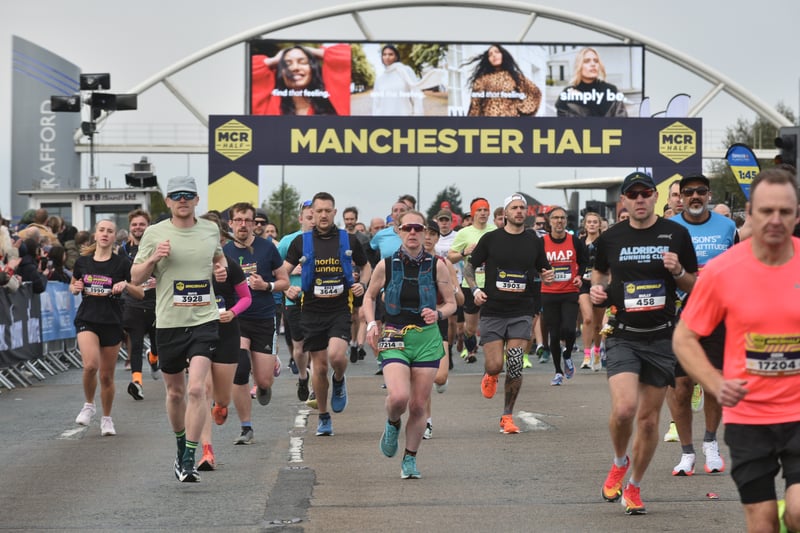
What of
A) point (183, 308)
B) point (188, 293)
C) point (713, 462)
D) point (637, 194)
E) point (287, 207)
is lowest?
point (713, 462)

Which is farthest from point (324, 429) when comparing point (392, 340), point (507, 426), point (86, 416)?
point (392, 340)

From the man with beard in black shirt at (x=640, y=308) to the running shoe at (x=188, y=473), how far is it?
2863 millimetres

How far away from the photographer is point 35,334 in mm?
19938

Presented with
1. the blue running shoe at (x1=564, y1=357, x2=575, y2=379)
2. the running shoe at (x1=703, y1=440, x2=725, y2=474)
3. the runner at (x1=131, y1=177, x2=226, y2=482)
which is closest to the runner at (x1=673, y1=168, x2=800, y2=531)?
the running shoe at (x1=703, y1=440, x2=725, y2=474)

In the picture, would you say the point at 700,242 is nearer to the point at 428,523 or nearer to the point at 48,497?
the point at 428,523

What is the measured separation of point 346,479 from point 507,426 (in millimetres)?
2981

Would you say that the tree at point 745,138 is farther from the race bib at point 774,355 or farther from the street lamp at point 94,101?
the race bib at point 774,355

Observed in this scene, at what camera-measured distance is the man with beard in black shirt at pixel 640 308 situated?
8641 millimetres

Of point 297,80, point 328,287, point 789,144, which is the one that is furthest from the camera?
point 297,80

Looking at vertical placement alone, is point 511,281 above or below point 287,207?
below

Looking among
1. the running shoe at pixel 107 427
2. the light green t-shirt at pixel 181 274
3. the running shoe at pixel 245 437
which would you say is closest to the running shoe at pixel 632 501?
the light green t-shirt at pixel 181 274

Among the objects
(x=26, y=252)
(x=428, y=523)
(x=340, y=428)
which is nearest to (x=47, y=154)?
(x=26, y=252)

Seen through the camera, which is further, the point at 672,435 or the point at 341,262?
the point at 341,262

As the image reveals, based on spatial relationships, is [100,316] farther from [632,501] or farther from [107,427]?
[632,501]
